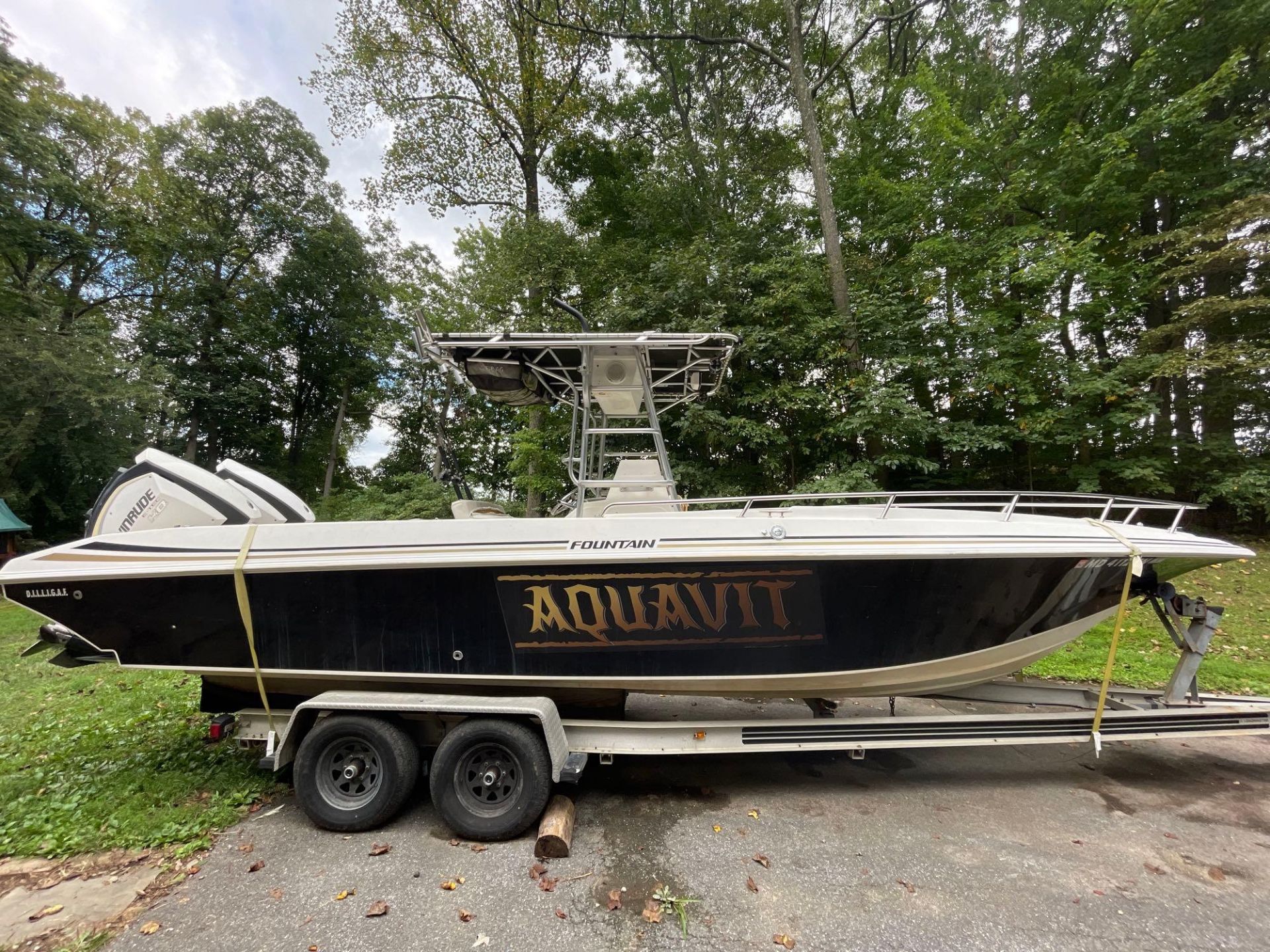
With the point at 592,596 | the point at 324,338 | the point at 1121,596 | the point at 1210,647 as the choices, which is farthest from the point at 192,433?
the point at 1210,647

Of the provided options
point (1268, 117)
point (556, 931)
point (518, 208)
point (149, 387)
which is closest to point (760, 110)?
point (518, 208)

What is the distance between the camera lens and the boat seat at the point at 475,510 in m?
3.47

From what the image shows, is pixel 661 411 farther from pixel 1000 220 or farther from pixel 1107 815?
pixel 1000 220

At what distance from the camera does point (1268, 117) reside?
775cm

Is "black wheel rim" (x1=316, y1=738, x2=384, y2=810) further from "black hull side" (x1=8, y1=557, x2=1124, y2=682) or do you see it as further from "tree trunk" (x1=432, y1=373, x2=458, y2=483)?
"tree trunk" (x1=432, y1=373, x2=458, y2=483)

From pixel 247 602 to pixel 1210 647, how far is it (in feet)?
28.8

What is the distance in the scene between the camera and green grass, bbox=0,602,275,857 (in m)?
2.65

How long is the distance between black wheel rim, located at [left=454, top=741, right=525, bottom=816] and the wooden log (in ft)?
0.71

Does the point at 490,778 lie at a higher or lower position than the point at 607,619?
lower

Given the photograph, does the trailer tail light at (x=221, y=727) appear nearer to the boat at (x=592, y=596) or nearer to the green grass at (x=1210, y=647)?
the boat at (x=592, y=596)

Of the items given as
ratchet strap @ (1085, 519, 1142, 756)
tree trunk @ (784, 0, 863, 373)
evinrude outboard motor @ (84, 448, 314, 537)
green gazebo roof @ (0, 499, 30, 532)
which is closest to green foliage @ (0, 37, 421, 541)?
green gazebo roof @ (0, 499, 30, 532)

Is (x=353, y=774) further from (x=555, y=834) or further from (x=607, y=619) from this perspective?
(x=607, y=619)

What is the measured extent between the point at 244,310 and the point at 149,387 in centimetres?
666

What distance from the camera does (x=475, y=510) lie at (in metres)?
3.56
